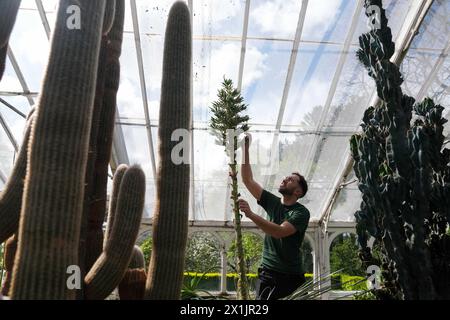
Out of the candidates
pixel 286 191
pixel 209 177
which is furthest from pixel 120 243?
pixel 209 177

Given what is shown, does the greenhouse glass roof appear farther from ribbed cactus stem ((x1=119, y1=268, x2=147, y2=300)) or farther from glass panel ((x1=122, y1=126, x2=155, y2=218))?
ribbed cactus stem ((x1=119, y1=268, x2=147, y2=300))

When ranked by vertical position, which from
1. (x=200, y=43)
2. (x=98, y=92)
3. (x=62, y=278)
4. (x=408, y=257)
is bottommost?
(x=62, y=278)

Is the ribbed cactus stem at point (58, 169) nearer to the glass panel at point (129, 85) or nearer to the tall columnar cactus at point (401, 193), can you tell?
the tall columnar cactus at point (401, 193)

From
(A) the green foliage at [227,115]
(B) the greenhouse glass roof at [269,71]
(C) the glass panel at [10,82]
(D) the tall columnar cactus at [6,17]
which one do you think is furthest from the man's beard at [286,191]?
(C) the glass panel at [10,82]

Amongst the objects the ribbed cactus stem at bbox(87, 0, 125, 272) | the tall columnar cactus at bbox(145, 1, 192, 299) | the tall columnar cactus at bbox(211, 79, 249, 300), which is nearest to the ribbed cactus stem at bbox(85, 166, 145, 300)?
the tall columnar cactus at bbox(145, 1, 192, 299)

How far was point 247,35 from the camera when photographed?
7.78 m

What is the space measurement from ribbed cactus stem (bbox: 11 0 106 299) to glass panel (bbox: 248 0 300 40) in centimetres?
556

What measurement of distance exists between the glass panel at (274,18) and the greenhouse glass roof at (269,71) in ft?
0.06

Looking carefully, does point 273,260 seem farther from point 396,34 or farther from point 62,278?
point 396,34

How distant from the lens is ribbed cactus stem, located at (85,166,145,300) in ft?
7.33

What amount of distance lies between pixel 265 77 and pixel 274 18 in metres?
1.26

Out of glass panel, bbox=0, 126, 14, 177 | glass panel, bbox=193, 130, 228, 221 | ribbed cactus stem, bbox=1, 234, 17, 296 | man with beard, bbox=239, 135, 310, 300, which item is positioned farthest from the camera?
glass panel, bbox=193, 130, 228, 221

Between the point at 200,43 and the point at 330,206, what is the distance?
5380 millimetres
